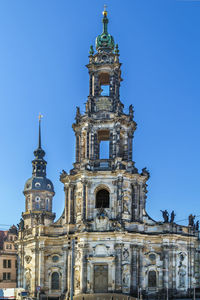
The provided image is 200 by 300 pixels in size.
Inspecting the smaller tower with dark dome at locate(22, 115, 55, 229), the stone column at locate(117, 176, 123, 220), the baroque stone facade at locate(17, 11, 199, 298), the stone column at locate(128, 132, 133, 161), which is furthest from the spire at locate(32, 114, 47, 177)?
the stone column at locate(117, 176, 123, 220)

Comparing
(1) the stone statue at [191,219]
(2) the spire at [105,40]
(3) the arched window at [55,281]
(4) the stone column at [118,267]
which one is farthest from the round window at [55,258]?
(2) the spire at [105,40]

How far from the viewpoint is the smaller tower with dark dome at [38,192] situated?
90250 mm

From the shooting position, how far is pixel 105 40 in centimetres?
6688

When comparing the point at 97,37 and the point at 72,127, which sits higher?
the point at 97,37

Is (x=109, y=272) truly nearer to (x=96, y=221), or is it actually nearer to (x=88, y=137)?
(x=96, y=221)

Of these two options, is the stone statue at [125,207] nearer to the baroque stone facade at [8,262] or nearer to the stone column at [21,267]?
the stone column at [21,267]

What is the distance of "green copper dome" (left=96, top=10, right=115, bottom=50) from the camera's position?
66.4 metres

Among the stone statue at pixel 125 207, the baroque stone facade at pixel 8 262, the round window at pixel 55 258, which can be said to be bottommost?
the baroque stone facade at pixel 8 262

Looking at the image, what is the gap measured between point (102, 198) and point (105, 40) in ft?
70.5

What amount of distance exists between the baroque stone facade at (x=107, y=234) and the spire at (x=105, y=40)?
358 centimetres

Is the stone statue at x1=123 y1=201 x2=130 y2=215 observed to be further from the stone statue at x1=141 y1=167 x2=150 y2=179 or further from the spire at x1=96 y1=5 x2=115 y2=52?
the spire at x1=96 y1=5 x2=115 y2=52

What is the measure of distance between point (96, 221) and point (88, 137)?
10.3 m

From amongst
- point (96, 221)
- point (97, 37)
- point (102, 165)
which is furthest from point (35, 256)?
point (97, 37)

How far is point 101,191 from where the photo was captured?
59312 mm
